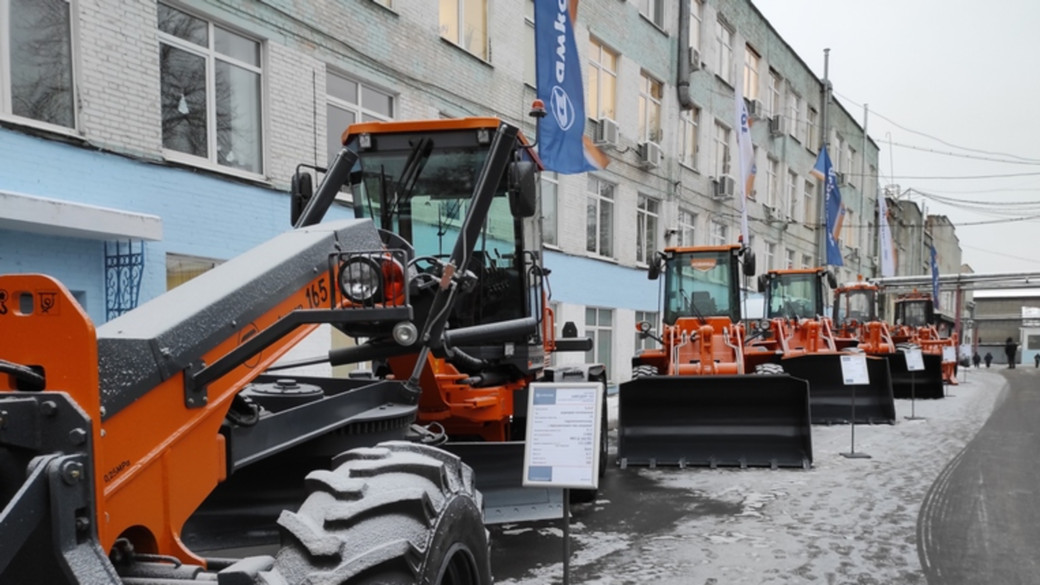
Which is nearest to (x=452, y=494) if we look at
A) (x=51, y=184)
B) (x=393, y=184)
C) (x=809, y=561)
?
(x=393, y=184)

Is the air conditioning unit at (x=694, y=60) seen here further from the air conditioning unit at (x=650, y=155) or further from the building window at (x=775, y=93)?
the building window at (x=775, y=93)

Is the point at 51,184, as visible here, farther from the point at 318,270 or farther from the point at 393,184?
the point at 318,270

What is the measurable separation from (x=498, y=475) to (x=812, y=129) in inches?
1356

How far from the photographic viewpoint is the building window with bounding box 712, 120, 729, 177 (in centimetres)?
2527

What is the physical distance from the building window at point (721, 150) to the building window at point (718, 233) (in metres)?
1.66

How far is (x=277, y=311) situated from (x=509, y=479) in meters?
3.07

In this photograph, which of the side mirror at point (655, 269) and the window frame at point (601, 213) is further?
the window frame at point (601, 213)

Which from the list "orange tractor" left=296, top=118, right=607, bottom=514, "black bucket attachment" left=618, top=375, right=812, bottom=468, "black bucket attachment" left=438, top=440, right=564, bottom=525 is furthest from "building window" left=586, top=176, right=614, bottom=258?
"black bucket attachment" left=438, top=440, right=564, bottom=525

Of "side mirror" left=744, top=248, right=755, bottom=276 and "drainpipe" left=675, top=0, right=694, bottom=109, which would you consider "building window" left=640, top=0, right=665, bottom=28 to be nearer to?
"drainpipe" left=675, top=0, right=694, bottom=109

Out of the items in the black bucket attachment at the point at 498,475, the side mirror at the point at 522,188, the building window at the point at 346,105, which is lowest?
the black bucket attachment at the point at 498,475

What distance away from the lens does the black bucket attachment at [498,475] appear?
550 centimetres

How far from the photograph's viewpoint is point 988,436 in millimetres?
12406

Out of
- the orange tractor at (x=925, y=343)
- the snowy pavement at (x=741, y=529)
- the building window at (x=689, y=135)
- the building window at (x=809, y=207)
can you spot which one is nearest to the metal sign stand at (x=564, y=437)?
the snowy pavement at (x=741, y=529)

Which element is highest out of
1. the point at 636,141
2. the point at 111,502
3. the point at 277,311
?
the point at 636,141
